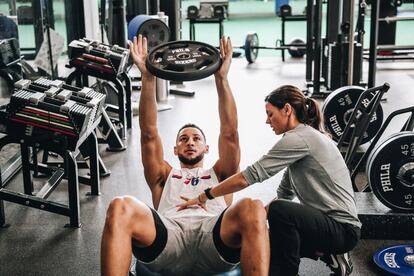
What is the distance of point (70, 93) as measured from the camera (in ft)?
11.1

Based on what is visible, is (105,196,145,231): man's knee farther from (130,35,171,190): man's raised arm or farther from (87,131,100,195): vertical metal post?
(87,131,100,195): vertical metal post

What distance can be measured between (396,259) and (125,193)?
177cm

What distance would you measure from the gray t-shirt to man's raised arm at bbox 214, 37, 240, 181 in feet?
1.04

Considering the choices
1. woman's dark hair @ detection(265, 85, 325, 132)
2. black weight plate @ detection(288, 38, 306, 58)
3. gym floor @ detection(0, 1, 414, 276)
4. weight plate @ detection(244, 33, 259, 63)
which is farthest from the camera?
black weight plate @ detection(288, 38, 306, 58)

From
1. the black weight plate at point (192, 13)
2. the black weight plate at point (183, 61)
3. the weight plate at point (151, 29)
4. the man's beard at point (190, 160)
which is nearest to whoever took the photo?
the black weight plate at point (183, 61)

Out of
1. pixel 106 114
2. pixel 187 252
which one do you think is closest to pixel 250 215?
pixel 187 252

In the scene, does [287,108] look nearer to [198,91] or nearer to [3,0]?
[3,0]

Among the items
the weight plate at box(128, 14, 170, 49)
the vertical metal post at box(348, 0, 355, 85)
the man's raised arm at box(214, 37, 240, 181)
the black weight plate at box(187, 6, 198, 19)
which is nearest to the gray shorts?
the man's raised arm at box(214, 37, 240, 181)

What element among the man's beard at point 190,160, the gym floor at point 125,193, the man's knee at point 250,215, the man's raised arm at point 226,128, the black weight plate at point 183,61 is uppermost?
the black weight plate at point 183,61

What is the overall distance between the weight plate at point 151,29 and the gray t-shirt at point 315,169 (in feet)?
12.7

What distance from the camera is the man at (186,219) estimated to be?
2102 mm

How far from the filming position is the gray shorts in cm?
228

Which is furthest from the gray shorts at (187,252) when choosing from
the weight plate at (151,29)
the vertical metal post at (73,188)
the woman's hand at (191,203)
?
the weight plate at (151,29)

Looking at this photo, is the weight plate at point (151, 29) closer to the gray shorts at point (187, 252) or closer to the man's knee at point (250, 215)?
the gray shorts at point (187, 252)
